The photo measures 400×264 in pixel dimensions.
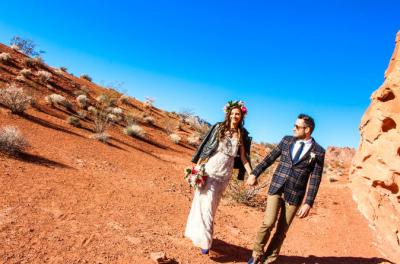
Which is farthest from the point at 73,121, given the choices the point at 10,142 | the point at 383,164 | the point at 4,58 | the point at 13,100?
the point at 383,164

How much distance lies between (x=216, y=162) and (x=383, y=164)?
2.24 metres

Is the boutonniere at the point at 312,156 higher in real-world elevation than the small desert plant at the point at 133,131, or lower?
higher

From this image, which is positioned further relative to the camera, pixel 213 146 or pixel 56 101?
pixel 56 101

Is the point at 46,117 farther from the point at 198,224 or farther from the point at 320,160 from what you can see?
the point at 320,160

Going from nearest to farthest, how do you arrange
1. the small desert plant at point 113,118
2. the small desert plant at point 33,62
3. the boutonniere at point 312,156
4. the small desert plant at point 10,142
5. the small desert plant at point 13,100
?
the boutonniere at point 312,156 < the small desert plant at point 10,142 < the small desert plant at point 13,100 < the small desert plant at point 113,118 < the small desert plant at point 33,62

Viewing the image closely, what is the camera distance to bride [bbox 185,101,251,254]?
521 centimetres

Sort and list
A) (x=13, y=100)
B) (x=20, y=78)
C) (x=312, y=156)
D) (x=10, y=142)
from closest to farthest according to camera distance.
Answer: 1. (x=312, y=156)
2. (x=10, y=142)
3. (x=13, y=100)
4. (x=20, y=78)

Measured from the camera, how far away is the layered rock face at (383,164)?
16.2ft

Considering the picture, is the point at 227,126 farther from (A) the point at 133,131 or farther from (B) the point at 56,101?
(B) the point at 56,101

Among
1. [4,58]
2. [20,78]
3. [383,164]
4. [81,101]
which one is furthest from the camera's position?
[4,58]

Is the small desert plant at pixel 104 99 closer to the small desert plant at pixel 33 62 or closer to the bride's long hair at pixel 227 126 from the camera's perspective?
the small desert plant at pixel 33 62

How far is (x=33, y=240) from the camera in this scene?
4.57 meters

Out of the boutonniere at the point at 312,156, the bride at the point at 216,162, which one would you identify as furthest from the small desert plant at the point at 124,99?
the boutonniere at the point at 312,156

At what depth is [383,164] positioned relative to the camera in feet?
16.5
